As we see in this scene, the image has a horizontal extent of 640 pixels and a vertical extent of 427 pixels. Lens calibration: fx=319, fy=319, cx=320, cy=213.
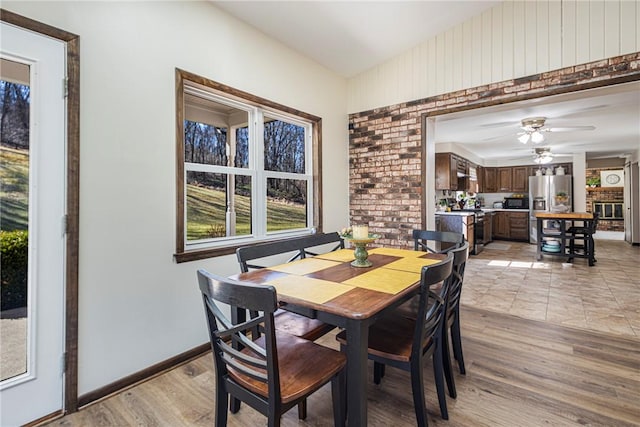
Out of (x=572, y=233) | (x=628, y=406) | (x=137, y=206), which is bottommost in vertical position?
(x=628, y=406)

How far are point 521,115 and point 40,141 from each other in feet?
17.6

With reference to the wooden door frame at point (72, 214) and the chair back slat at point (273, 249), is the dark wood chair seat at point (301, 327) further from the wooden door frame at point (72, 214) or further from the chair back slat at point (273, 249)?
the wooden door frame at point (72, 214)

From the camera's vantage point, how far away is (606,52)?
2.61 metres

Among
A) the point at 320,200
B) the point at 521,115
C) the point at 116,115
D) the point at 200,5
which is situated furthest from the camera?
the point at 521,115

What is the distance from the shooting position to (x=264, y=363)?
3.92 ft

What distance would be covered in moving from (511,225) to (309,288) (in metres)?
8.71

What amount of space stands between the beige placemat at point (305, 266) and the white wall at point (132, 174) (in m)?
0.82

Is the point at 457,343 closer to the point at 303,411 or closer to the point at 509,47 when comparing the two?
the point at 303,411

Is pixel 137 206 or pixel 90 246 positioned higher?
pixel 137 206

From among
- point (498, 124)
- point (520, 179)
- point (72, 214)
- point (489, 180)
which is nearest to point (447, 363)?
point (72, 214)

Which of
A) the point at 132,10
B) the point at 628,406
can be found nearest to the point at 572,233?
the point at 628,406

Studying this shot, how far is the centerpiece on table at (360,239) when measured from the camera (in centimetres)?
195

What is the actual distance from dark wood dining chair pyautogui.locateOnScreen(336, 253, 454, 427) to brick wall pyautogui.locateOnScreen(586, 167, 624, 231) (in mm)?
11741

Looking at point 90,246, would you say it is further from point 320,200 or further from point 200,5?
point 320,200
